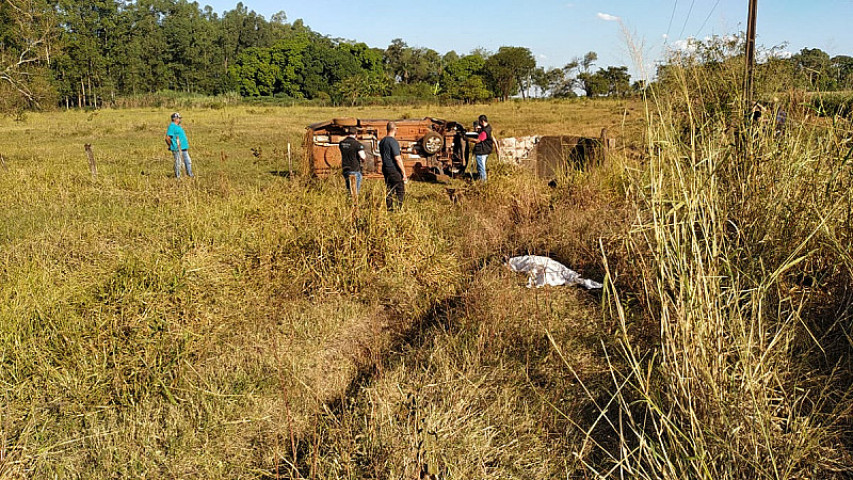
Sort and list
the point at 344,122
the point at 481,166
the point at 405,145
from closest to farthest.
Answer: the point at 481,166 < the point at 344,122 < the point at 405,145

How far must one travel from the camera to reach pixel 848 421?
2838 millimetres

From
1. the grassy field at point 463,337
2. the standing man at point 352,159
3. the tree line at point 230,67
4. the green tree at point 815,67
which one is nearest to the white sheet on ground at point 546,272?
the grassy field at point 463,337

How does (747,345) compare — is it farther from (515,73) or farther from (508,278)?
(515,73)

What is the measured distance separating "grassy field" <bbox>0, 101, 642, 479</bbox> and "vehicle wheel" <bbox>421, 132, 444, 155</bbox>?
5.30 meters

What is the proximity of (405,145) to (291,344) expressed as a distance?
8655mm

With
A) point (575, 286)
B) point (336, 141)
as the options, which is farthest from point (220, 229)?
point (336, 141)

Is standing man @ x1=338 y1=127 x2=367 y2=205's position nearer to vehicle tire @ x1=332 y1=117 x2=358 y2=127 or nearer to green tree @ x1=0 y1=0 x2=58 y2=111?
vehicle tire @ x1=332 y1=117 x2=358 y2=127

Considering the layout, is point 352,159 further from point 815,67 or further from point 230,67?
point 230,67

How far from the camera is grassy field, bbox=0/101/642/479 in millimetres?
3127

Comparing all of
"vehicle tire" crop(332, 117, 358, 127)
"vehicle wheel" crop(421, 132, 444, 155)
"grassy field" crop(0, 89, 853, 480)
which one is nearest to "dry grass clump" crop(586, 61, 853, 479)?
"grassy field" crop(0, 89, 853, 480)

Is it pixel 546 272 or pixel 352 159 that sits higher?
pixel 352 159

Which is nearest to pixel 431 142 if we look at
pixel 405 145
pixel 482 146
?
pixel 405 145

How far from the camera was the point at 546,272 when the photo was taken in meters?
5.66

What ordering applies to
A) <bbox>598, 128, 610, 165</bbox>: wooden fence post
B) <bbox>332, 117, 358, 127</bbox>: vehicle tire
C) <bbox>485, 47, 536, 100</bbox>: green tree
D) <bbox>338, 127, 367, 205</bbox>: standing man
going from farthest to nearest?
<bbox>485, 47, 536, 100</bbox>: green tree, <bbox>332, 117, 358, 127</bbox>: vehicle tire, <bbox>598, 128, 610, 165</bbox>: wooden fence post, <bbox>338, 127, 367, 205</bbox>: standing man
